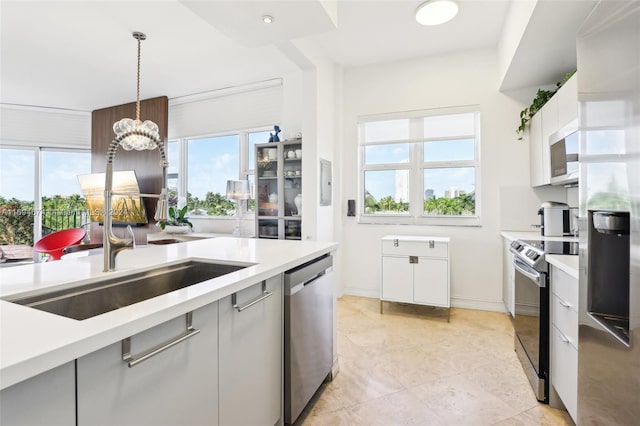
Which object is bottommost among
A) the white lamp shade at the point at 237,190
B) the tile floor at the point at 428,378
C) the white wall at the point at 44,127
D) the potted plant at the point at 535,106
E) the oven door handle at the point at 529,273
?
the tile floor at the point at 428,378

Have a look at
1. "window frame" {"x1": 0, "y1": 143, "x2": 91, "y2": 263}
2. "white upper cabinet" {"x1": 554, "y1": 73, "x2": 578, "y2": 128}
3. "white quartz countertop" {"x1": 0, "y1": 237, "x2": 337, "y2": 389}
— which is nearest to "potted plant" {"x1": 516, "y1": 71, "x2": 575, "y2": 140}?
"white upper cabinet" {"x1": 554, "y1": 73, "x2": 578, "y2": 128}

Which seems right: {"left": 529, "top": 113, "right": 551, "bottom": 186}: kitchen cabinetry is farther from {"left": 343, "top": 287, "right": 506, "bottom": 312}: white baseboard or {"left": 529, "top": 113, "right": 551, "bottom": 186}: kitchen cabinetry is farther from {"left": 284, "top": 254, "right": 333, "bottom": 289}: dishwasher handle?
{"left": 284, "top": 254, "right": 333, "bottom": 289}: dishwasher handle

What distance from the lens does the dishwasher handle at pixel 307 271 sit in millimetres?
1574

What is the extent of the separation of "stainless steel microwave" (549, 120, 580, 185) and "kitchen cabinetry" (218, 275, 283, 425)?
86.4 inches

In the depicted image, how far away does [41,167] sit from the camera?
5.60 meters

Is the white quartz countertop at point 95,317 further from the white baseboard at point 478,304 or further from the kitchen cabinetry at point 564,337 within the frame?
the white baseboard at point 478,304

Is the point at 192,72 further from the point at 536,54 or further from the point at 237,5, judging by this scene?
the point at 536,54

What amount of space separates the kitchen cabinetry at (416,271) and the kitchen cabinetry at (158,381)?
2.54 m

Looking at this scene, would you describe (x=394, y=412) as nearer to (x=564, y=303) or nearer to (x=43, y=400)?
(x=564, y=303)

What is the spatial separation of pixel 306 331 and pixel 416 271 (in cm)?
192

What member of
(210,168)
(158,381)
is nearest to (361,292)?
(210,168)

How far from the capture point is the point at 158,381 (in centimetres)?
89

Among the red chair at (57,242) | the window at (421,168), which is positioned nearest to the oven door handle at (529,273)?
the window at (421,168)

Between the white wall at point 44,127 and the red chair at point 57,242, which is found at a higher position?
the white wall at point 44,127
